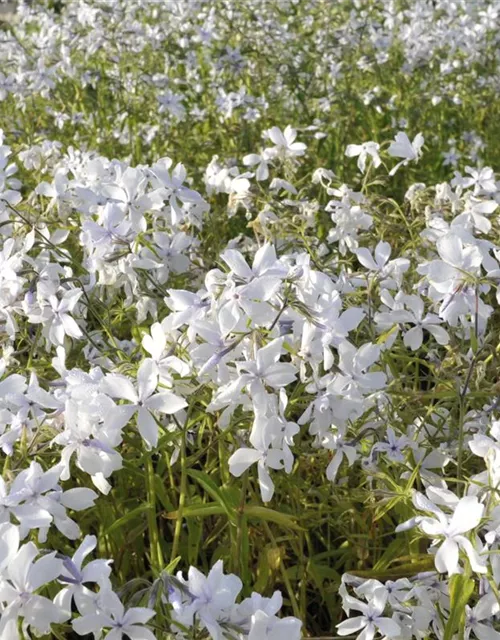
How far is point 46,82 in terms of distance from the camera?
13.2 ft

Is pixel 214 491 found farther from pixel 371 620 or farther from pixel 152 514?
pixel 371 620

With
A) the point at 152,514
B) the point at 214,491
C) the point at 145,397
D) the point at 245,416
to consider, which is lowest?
the point at 152,514

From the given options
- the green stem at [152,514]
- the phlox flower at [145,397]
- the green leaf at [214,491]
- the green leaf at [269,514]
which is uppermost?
the phlox flower at [145,397]

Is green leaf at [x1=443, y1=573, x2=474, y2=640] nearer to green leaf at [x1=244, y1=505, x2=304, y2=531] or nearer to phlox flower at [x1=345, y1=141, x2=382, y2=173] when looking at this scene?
green leaf at [x1=244, y1=505, x2=304, y2=531]

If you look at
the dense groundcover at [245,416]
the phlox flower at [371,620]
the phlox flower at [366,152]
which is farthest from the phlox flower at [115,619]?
the phlox flower at [366,152]

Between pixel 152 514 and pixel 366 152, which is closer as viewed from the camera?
pixel 152 514

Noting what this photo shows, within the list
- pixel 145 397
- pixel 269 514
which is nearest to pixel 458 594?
pixel 269 514

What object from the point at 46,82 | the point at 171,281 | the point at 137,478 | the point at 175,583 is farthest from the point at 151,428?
the point at 46,82

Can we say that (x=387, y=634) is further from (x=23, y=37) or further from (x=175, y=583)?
(x=23, y=37)

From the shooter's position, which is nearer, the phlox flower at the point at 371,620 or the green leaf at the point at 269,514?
the phlox flower at the point at 371,620

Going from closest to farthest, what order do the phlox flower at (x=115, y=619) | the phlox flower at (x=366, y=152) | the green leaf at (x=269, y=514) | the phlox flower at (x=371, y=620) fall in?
the phlox flower at (x=115, y=619) → the phlox flower at (x=371, y=620) → the green leaf at (x=269, y=514) → the phlox flower at (x=366, y=152)

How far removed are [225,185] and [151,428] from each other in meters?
1.27

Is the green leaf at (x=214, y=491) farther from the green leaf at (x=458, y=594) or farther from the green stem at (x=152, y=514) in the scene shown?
the green leaf at (x=458, y=594)

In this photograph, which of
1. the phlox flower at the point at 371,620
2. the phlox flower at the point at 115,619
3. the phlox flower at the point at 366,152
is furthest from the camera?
the phlox flower at the point at 366,152
